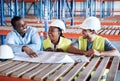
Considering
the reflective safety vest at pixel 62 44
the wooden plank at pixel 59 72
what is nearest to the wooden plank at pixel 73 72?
the wooden plank at pixel 59 72

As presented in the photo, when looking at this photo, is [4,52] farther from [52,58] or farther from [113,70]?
[113,70]

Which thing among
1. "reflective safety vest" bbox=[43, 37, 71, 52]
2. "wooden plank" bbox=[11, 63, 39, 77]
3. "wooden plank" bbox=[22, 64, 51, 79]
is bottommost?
"wooden plank" bbox=[22, 64, 51, 79]

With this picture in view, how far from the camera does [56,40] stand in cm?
273

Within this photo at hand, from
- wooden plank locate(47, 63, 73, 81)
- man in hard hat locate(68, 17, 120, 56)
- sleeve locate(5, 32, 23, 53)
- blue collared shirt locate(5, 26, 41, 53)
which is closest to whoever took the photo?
wooden plank locate(47, 63, 73, 81)

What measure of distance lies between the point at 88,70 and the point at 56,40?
39.9 inches

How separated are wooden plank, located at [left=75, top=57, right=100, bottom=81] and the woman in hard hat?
1.88 ft

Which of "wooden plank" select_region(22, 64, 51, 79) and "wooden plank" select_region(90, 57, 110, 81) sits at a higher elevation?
"wooden plank" select_region(22, 64, 51, 79)

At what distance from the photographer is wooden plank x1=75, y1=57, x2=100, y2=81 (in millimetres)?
1548

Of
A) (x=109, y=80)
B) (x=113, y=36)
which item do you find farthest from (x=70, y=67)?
(x=113, y=36)

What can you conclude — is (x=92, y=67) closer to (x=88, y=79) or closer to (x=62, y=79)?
(x=88, y=79)

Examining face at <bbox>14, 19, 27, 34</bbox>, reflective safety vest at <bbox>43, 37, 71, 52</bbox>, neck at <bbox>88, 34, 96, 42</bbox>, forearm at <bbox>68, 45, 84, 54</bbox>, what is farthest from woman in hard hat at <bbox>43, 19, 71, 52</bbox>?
face at <bbox>14, 19, 27, 34</bbox>

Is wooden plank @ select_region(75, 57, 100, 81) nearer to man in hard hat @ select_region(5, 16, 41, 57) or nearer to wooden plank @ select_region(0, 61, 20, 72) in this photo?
wooden plank @ select_region(0, 61, 20, 72)

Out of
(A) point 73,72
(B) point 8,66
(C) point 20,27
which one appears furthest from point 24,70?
(C) point 20,27

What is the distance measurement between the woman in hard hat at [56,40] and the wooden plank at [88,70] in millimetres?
572
